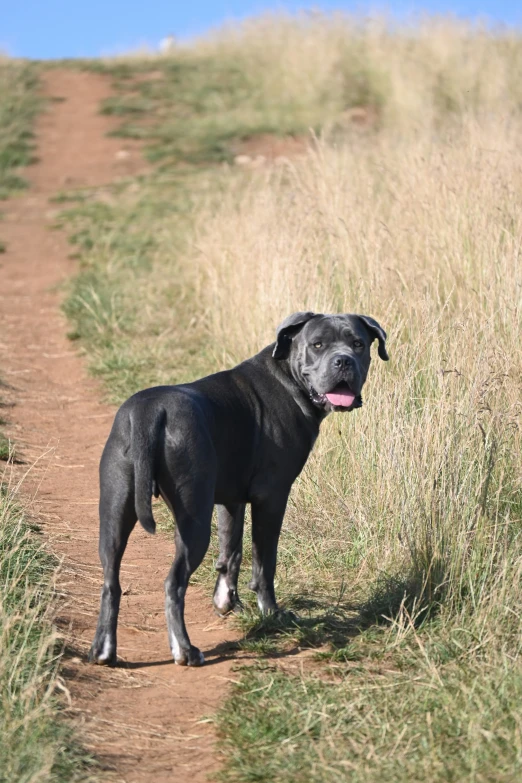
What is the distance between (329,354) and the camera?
4570mm

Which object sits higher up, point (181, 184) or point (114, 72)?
point (114, 72)

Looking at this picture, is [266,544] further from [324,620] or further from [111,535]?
[111,535]

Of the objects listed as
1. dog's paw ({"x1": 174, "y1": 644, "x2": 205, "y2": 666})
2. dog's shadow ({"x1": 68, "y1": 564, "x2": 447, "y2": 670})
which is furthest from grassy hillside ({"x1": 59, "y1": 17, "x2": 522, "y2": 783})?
dog's paw ({"x1": 174, "y1": 644, "x2": 205, "y2": 666})

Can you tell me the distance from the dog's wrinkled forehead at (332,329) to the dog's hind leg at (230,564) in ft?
2.80

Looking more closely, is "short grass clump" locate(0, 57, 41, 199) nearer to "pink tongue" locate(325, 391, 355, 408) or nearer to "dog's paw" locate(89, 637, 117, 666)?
"pink tongue" locate(325, 391, 355, 408)

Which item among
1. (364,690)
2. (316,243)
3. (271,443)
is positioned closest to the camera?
(364,690)

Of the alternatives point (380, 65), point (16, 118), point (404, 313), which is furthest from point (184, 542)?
point (16, 118)

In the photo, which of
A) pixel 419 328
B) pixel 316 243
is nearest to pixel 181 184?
pixel 316 243

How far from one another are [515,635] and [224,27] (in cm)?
2502

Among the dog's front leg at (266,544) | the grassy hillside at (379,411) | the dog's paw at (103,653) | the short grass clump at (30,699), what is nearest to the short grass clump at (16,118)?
the grassy hillside at (379,411)

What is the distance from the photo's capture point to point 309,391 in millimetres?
4738

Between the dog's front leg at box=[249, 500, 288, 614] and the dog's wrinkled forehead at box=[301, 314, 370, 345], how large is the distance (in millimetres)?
717

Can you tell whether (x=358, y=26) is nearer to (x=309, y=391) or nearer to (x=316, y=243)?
(x=316, y=243)

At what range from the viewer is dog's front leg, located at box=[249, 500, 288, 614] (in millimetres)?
4609
